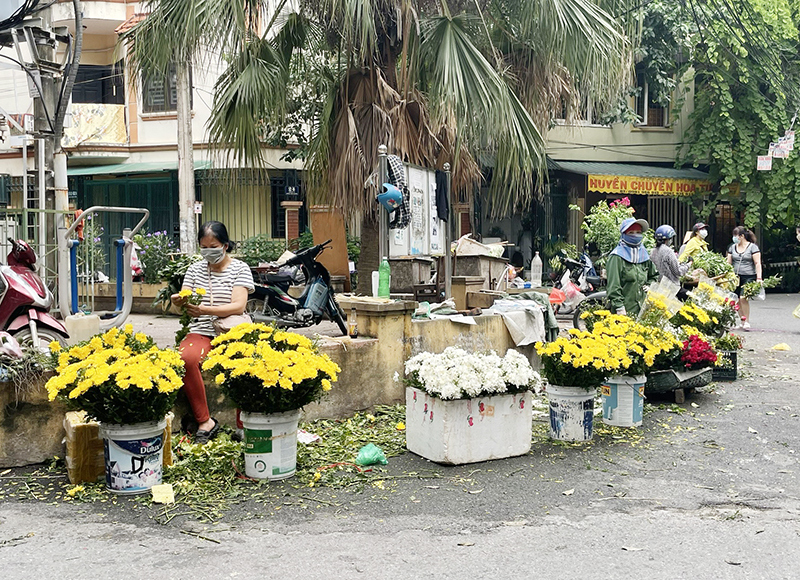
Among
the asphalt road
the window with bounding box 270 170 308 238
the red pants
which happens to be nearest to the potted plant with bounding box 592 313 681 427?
the asphalt road

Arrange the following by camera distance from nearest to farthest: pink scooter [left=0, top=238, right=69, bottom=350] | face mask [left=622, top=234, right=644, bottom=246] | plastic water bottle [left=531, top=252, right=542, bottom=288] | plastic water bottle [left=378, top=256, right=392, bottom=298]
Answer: pink scooter [left=0, top=238, right=69, bottom=350] < plastic water bottle [left=378, top=256, right=392, bottom=298] < face mask [left=622, top=234, right=644, bottom=246] < plastic water bottle [left=531, top=252, right=542, bottom=288]

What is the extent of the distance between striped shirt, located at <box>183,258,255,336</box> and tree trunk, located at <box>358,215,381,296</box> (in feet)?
14.5

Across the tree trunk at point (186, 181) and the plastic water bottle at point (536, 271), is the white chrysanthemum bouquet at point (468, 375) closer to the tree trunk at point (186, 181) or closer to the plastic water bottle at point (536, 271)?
the tree trunk at point (186, 181)

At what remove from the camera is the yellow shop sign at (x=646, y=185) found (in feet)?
75.2

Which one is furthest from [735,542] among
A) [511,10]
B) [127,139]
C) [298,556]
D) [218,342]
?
[127,139]

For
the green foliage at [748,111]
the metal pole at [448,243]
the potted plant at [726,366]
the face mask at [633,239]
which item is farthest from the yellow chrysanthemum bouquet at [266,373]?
the green foliage at [748,111]

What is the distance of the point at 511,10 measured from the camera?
10.6 metres

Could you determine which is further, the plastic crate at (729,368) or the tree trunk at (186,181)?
the tree trunk at (186,181)

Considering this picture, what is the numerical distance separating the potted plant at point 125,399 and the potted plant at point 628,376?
3556 mm

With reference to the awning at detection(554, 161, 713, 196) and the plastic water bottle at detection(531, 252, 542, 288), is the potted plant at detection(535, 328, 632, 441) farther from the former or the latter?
the awning at detection(554, 161, 713, 196)

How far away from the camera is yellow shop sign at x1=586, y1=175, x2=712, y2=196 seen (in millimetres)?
22906

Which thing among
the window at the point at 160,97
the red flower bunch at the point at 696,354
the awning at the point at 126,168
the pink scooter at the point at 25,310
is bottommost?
the red flower bunch at the point at 696,354

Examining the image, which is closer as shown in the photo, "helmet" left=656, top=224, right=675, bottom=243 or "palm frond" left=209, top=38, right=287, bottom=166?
"palm frond" left=209, top=38, right=287, bottom=166

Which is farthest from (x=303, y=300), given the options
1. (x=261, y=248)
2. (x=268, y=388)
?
(x=261, y=248)
